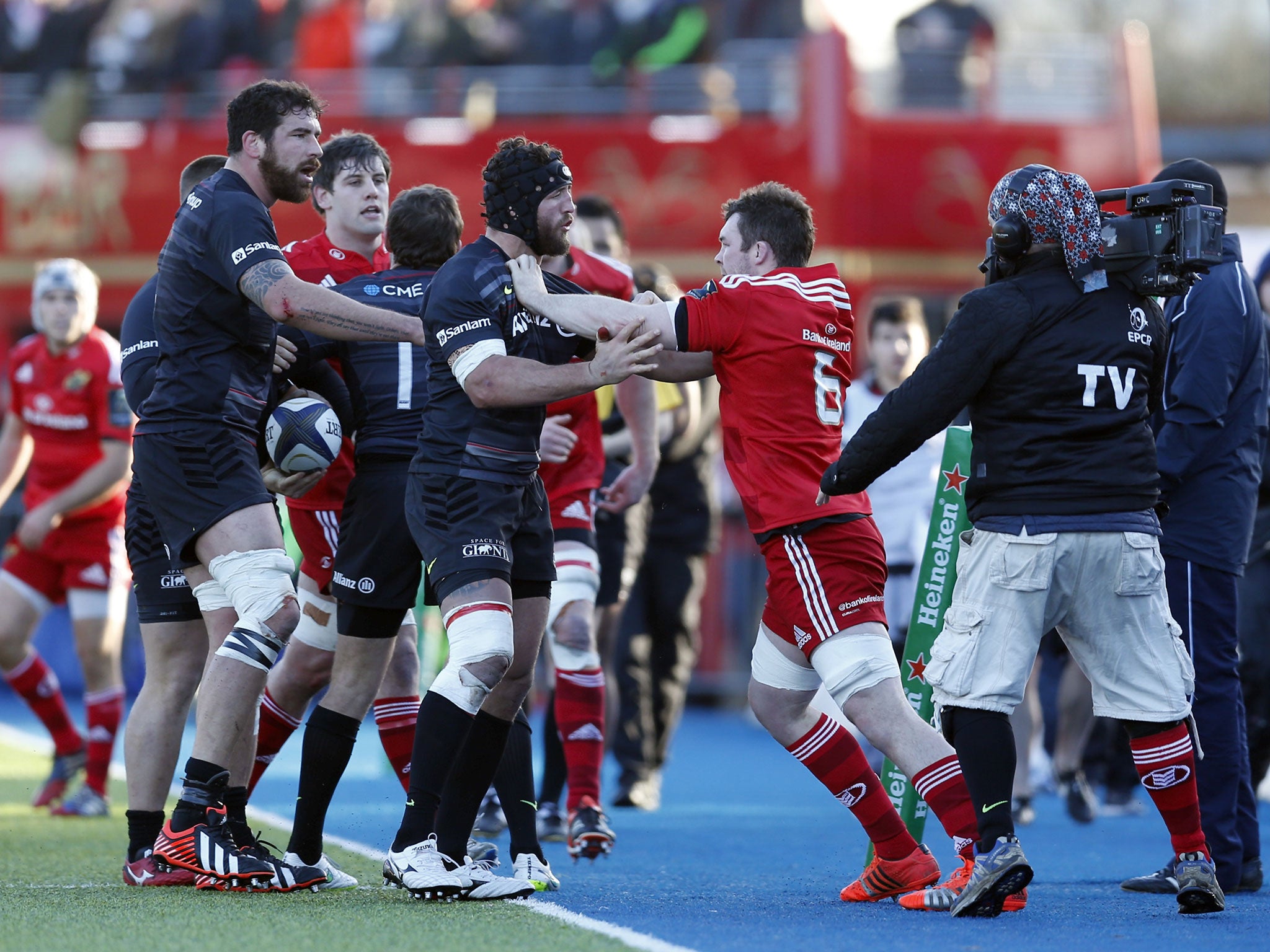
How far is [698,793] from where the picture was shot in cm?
885

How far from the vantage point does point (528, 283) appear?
15.9 feet

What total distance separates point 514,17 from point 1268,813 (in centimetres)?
1099

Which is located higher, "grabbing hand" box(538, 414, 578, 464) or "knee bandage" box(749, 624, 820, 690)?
"grabbing hand" box(538, 414, 578, 464)

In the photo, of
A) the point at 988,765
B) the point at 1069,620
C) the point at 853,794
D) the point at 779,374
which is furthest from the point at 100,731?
the point at 1069,620

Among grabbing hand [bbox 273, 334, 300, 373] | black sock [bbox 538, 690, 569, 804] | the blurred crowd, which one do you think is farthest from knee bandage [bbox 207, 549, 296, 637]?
the blurred crowd

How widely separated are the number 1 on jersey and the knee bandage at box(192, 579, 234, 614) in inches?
73.1

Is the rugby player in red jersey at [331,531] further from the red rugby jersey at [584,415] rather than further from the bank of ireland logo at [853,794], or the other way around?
the bank of ireland logo at [853,794]

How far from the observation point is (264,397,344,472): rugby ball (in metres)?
5.24

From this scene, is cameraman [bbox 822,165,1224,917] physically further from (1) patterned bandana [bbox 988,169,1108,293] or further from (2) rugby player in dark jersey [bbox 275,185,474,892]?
(2) rugby player in dark jersey [bbox 275,185,474,892]

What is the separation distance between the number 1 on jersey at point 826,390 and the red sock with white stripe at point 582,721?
1.92 m

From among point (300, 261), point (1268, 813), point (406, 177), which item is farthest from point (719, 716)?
point (300, 261)

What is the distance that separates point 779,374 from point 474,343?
86 cm

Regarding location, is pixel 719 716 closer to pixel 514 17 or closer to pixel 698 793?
pixel 698 793

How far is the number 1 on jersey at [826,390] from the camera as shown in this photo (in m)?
4.94
